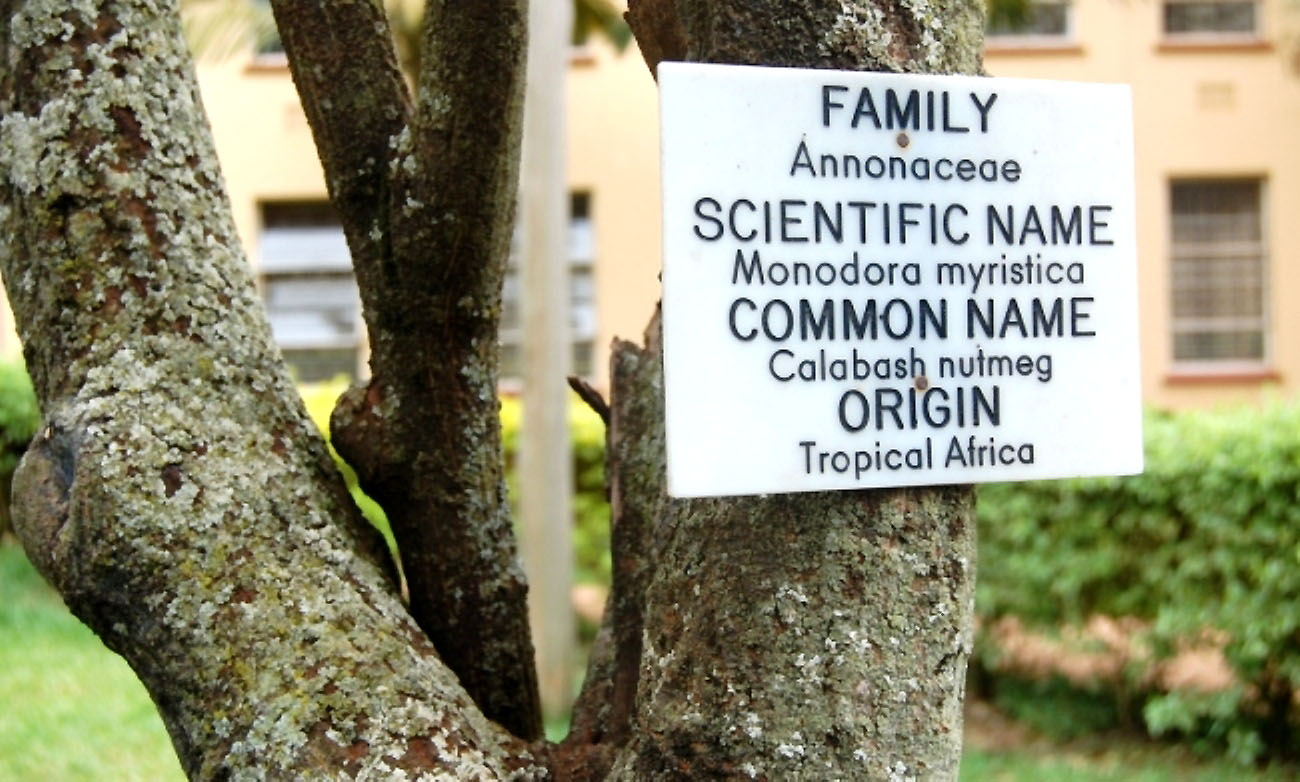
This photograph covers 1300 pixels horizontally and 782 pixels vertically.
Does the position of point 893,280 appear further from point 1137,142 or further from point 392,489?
point 1137,142

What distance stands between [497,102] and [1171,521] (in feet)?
16.7

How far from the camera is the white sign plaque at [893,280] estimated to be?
1.87 m

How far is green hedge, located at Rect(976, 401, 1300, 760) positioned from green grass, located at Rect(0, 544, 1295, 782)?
0.21m

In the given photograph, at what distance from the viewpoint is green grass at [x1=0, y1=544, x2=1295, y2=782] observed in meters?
6.57

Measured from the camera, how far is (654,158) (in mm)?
15188

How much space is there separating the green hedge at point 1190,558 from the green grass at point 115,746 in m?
0.21

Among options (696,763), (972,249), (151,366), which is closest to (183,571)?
(151,366)

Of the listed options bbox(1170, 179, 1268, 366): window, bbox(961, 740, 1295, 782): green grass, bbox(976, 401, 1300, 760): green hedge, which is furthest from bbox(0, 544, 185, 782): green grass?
bbox(1170, 179, 1268, 366): window

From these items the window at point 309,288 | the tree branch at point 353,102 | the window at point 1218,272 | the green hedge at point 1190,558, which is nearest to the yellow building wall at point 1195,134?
the window at point 1218,272

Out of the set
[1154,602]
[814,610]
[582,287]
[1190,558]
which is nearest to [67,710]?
[1154,602]

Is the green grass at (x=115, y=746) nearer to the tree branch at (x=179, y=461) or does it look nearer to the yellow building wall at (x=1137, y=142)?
the tree branch at (x=179, y=461)

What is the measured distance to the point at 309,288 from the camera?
15.2 meters

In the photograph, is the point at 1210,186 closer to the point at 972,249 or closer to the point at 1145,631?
the point at 1145,631

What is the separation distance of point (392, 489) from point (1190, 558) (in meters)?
4.91
